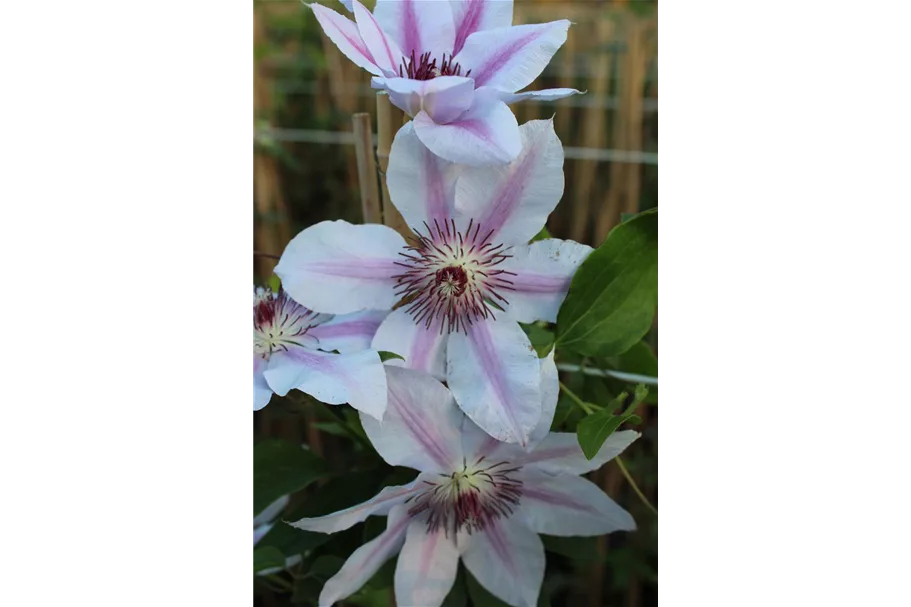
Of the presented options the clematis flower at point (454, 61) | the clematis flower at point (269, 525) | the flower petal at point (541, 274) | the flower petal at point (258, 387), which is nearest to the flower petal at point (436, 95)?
the clematis flower at point (454, 61)

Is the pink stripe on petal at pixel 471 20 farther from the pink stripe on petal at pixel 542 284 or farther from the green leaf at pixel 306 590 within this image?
the green leaf at pixel 306 590

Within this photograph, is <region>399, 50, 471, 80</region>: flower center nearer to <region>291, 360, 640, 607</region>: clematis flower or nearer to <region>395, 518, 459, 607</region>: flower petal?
<region>291, 360, 640, 607</region>: clematis flower

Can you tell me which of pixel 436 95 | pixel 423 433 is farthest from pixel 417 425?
pixel 436 95

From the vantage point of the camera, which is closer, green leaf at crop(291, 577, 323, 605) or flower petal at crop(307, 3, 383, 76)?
flower petal at crop(307, 3, 383, 76)


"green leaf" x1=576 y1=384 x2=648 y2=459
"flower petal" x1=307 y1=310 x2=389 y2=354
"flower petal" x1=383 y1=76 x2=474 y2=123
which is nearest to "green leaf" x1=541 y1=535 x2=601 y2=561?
"green leaf" x1=576 y1=384 x2=648 y2=459

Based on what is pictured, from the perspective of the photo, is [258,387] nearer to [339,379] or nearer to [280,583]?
[339,379]
